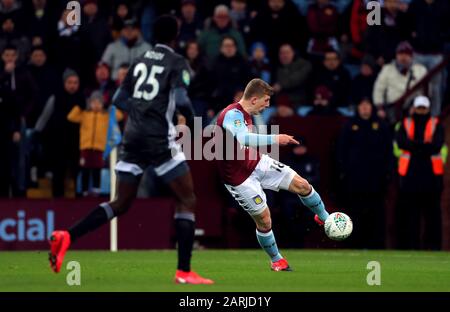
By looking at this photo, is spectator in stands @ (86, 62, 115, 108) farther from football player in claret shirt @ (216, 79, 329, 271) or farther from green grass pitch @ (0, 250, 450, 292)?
football player in claret shirt @ (216, 79, 329, 271)

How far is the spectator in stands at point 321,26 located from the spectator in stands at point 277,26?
0.20 metres

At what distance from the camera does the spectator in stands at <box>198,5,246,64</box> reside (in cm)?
2255

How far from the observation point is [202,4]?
24234mm

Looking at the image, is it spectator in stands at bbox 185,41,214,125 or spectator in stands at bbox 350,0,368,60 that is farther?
spectator in stands at bbox 350,0,368,60

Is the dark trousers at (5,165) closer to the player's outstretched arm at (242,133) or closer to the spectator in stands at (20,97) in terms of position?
the spectator in stands at (20,97)

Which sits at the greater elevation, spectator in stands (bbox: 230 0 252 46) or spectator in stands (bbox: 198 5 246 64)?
spectator in stands (bbox: 230 0 252 46)

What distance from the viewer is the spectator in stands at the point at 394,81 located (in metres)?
21.7

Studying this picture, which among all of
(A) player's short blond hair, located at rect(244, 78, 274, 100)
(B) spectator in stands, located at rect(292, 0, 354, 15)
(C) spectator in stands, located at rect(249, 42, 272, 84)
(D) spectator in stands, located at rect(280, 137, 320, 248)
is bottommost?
(D) spectator in stands, located at rect(280, 137, 320, 248)

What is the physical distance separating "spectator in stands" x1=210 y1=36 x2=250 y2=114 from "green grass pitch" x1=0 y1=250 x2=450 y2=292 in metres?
3.28

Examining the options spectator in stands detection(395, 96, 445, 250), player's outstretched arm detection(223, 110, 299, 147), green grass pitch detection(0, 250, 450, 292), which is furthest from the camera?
spectator in stands detection(395, 96, 445, 250)

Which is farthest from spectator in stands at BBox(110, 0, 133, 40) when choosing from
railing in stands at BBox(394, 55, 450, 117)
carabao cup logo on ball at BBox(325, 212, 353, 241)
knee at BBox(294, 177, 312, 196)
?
carabao cup logo on ball at BBox(325, 212, 353, 241)

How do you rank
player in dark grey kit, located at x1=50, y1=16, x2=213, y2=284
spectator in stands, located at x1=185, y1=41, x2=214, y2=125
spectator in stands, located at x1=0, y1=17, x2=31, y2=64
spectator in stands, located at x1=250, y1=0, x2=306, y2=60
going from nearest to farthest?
player in dark grey kit, located at x1=50, y1=16, x2=213, y2=284, spectator in stands, located at x1=185, y1=41, x2=214, y2=125, spectator in stands, located at x1=0, y1=17, x2=31, y2=64, spectator in stands, located at x1=250, y1=0, x2=306, y2=60

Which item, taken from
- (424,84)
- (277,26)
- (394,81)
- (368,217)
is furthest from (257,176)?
(277,26)

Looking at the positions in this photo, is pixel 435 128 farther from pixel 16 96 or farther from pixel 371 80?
pixel 16 96
